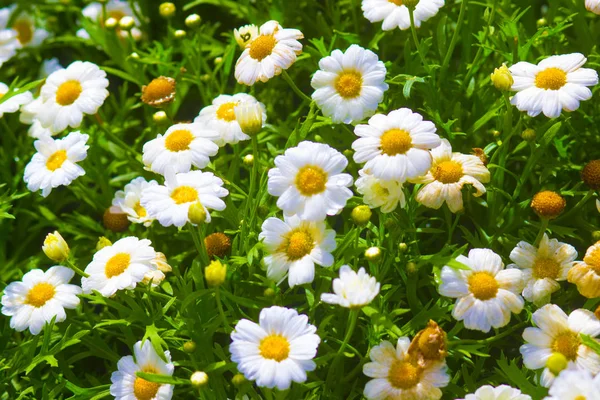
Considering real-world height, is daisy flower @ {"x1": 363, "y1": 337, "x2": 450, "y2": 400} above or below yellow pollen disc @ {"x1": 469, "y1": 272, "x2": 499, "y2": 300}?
below

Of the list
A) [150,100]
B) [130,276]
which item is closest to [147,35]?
[150,100]

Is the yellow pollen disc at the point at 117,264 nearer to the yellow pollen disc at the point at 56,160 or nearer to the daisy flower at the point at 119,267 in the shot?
the daisy flower at the point at 119,267

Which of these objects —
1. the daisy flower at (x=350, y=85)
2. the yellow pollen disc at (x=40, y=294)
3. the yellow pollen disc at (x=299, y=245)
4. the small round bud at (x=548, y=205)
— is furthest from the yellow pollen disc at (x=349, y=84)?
the yellow pollen disc at (x=40, y=294)

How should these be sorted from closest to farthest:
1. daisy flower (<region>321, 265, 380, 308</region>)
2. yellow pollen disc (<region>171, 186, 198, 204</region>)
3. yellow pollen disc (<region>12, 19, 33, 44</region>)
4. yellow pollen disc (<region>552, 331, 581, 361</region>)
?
daisy flower (<region>321, 265, 380, 308</region>), yellow pollen disc (<region>552, 331, 581, 361</region>), yellow pollen disc (<region>171, 186, 198, 204</region>), yellow pollen disc (<region>12, 19, 33, 44</region>)

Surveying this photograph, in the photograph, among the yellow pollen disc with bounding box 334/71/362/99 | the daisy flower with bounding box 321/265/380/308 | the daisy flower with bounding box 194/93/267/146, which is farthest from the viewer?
the daisy flower with bounding box 194/93/267/146

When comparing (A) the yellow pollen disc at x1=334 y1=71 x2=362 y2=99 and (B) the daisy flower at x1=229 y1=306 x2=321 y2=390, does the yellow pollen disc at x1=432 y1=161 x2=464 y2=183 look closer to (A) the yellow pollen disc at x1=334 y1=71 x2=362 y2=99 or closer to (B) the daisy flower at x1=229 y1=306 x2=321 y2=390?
(A) the yellow pollen disc at x1=334 y1=71 x2=362 y2=99

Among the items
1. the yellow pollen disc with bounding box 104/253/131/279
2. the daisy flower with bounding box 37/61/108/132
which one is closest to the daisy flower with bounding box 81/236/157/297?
the yellow pollen disc with bounding box 104/253/131/279
